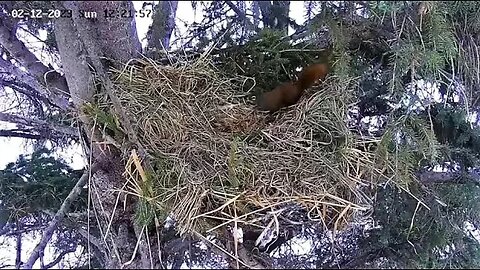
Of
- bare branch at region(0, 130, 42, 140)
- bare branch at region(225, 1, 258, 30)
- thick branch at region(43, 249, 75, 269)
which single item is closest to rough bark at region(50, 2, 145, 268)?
thick branch at region(43, 249, 75, 269)

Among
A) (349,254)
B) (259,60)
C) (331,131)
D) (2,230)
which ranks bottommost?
(349,254)

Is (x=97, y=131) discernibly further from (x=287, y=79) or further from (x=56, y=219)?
(x=287, y=79)

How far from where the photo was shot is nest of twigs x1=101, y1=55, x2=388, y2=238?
117cm

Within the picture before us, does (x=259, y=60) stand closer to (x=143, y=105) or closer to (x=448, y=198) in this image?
(x=143, y=105)

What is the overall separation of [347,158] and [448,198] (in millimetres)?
287

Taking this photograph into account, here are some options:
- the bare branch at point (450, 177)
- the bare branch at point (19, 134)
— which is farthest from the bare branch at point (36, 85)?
the bare branch at point (450, 177)

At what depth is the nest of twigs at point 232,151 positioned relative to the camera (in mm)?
1166

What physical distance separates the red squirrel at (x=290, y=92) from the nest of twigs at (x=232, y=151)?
0.02 metres

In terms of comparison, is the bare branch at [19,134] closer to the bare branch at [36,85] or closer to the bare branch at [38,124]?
the bare branch at [38,124]

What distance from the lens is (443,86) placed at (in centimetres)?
129

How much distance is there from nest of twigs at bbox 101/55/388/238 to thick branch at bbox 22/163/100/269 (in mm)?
161

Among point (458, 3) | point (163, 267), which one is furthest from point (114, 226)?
point (458, 3)

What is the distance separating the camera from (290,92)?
4.77 ft

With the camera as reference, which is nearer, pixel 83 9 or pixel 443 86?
pixel 83 9
